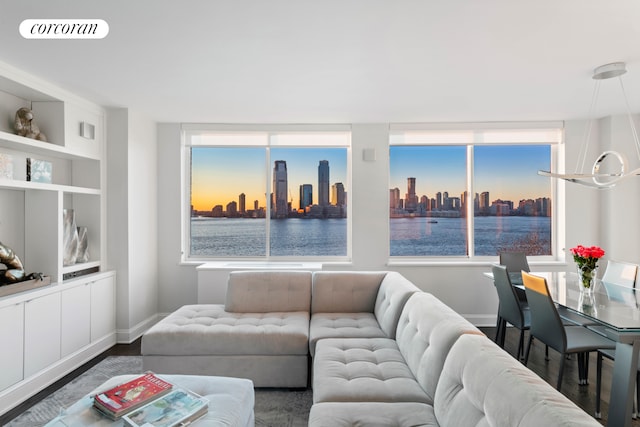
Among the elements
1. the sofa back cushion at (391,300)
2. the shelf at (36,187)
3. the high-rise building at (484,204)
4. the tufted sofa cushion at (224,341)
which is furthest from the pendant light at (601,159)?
the shelf at (36,187)

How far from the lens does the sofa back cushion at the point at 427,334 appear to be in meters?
1.92

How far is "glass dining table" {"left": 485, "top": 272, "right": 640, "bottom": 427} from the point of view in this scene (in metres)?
2.15

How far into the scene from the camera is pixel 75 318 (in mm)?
3465

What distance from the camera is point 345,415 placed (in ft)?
5.74

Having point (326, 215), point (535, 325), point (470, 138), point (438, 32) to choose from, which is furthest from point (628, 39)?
point (326, 215)

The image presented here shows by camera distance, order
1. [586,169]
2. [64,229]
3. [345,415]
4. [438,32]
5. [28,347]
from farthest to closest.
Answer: [586,169], [64,229], [28,347], [438,32], [345,415]

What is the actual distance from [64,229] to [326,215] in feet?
9.77

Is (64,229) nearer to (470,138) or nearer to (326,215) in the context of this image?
(326,215)

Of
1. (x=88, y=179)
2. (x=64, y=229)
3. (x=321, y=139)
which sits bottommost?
(x=64, y=229)

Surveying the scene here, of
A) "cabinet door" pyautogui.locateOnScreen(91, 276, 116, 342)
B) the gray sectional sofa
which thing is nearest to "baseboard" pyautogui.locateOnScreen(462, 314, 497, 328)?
the gray sectional sofa

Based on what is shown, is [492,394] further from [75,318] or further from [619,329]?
[75,318]

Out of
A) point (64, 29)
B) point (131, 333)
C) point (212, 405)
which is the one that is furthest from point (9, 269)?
point (212, 405)

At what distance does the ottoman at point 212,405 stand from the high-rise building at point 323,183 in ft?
10.4

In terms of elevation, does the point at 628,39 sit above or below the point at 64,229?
above
